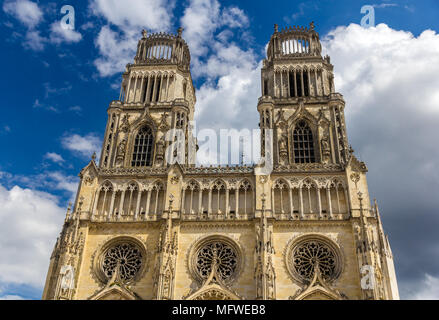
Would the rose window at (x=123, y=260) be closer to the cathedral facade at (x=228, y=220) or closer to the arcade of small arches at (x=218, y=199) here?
the cathedral facade at (x=228, y=220)

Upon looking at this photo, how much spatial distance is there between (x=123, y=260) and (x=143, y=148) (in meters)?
11.7

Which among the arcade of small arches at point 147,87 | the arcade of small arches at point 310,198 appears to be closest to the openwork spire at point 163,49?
the arcade of small arches at point 147,87

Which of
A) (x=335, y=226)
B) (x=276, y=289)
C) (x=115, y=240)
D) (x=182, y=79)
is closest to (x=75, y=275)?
(x=115, y=240)

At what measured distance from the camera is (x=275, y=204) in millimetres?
32688

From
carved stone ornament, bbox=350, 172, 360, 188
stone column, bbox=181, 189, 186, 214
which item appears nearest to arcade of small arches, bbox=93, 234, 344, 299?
stone column, bbox=181, 189, 186, 214

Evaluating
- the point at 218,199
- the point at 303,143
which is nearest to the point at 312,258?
the point at 218,199

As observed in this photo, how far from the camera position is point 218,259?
30.2 metres

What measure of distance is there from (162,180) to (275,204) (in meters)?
10.1

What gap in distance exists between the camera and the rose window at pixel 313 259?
29.4 metres

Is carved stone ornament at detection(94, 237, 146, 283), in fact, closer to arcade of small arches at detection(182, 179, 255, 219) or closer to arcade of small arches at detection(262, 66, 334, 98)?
arcade of small arches at detection(182, 179, 255, 219)

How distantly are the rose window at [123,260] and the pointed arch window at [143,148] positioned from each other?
877cm

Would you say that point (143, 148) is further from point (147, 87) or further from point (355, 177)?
point (355, 177)

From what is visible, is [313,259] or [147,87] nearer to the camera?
[313,259]
